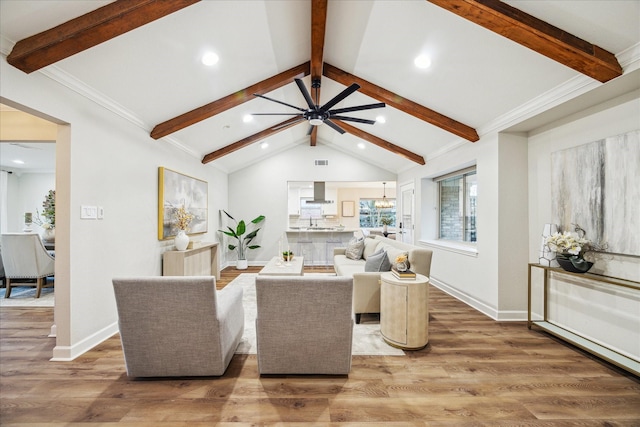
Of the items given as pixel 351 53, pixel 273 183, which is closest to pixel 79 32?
pixel 351 53

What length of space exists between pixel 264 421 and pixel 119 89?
3.33 m

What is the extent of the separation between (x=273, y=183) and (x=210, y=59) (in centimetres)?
443

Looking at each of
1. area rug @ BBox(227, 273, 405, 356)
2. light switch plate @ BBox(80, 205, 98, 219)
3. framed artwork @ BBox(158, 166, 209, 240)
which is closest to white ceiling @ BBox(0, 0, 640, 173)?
framed artwork @ BBox(158, 166, 209, 240)

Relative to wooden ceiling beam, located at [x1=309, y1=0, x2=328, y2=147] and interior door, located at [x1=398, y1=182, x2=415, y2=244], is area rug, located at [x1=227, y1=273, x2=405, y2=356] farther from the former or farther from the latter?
interior door, located at [x1=398, y1=182, x2=415, y2=244]

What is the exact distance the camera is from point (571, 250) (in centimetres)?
263

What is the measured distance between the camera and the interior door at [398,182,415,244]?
6.45 metres

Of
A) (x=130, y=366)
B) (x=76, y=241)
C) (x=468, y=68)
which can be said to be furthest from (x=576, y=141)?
(x=76, y=241)

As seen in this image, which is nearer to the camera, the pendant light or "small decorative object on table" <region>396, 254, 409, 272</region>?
"small decorative object on table" <region>396, 254, 409, 272</region>

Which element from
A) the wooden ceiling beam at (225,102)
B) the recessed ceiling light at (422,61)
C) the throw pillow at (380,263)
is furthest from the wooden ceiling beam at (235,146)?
the throw pillow at (380,263)

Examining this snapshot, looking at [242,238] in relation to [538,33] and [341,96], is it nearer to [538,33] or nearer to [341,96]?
[341,96]

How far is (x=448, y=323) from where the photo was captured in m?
3.37

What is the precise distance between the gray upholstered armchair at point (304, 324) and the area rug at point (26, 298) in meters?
3.86

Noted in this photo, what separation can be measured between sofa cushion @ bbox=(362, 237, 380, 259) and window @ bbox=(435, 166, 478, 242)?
167 cm

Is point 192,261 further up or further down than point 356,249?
further down
